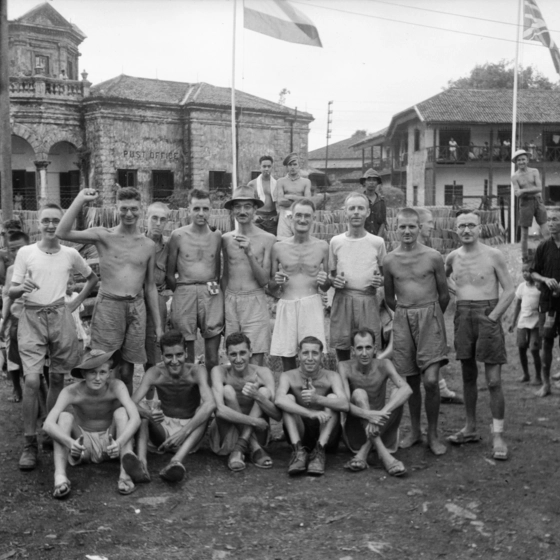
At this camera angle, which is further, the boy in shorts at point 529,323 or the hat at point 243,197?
the boy in shorts at point 529,323

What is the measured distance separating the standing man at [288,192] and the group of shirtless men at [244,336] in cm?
434

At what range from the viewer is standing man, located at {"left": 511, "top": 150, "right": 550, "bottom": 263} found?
11.8 m

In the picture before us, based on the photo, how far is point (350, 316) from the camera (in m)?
6.51

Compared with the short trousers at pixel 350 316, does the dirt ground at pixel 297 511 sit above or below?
below

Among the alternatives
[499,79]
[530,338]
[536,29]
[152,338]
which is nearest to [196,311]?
[152,338]

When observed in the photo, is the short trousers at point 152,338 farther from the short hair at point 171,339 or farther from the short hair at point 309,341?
the short hair at point 309,341

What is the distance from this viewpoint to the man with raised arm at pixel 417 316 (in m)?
6.19

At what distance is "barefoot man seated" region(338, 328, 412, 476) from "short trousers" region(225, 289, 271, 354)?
82 centimetres

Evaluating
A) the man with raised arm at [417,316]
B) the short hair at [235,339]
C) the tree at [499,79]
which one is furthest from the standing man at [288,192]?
the tree at [499,79]

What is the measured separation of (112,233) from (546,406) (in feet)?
16.1

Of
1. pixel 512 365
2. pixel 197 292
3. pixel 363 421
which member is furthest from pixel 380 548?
pixel 512 365

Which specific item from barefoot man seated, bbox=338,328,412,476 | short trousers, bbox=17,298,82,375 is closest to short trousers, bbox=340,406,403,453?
barefoot man seated, bbox=338,328,412,476

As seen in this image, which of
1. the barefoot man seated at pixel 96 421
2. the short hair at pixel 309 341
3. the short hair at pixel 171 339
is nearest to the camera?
the barefoot man seated at pixel 96 421

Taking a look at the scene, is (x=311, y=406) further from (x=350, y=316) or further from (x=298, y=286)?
(x=298, y=286)
